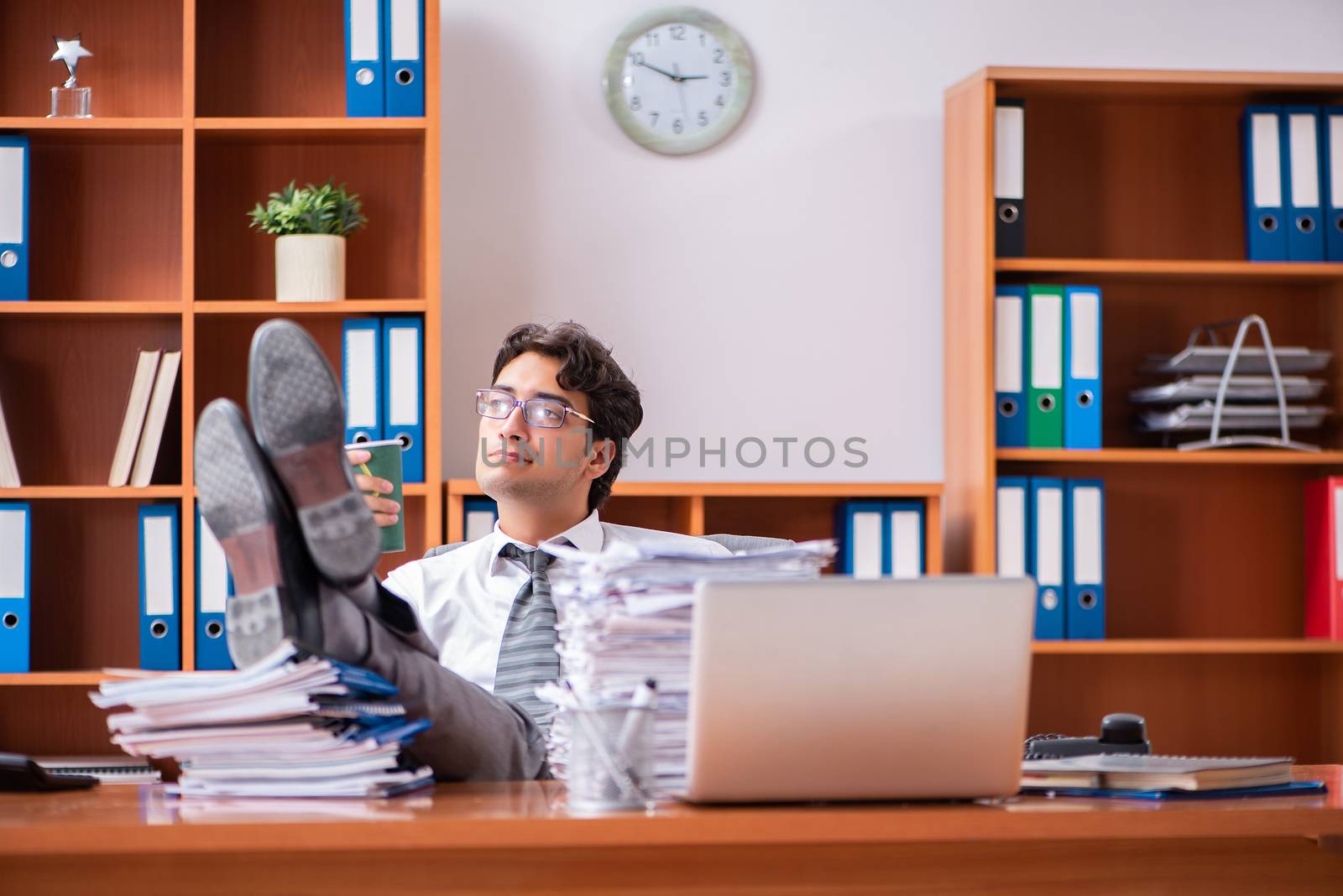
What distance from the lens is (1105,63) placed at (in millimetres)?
3102

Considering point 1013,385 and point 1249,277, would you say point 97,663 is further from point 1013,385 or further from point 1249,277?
point 1249,277

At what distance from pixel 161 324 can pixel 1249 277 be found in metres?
2.44

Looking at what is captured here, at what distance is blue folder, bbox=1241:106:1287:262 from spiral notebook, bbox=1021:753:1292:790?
2.08 metres

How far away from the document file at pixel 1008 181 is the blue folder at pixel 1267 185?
531 millimetres

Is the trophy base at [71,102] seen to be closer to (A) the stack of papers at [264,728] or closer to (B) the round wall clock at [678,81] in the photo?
(B) the round wall clock at [678,81]

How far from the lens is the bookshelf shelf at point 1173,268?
9.05ft

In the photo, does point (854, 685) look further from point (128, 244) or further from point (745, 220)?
point (128, 244)

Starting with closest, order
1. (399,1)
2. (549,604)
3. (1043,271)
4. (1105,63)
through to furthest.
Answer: (549,604) < (399,1) < (1043,271) < (1105,63)

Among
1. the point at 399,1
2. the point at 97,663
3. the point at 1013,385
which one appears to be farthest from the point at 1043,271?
the point at 97,663

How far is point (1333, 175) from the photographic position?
2.84 metres

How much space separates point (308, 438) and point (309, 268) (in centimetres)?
178

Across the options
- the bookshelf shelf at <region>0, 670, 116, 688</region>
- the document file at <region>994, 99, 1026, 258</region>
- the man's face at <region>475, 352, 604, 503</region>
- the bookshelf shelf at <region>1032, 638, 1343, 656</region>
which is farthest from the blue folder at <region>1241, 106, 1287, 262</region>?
the bookshelf shelf at <region>0, 670, 116, 688</region>

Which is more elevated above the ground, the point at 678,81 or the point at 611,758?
the point at 678,81

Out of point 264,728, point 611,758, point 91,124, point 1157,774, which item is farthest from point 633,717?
point 91,124
